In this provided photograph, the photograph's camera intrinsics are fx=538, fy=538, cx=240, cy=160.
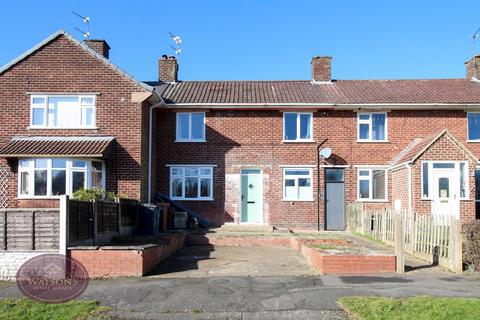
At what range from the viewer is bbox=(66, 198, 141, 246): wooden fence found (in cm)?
1237

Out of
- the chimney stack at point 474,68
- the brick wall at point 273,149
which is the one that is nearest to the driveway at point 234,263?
the brick wall at point 273,149

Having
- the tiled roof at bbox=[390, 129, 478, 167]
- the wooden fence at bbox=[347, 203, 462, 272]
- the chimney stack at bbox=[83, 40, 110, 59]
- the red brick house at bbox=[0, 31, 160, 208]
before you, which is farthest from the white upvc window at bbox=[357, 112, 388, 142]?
the chimney stack at bbox=[83, 40, 110, 59]

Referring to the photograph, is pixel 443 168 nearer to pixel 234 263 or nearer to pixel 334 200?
pixel 334 200

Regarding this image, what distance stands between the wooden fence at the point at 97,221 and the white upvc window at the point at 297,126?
856 cm

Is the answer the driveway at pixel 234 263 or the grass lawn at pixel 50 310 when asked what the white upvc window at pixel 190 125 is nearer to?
the driveway at pixel 234 263

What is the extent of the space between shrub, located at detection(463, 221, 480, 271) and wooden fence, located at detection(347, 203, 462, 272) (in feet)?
0.80

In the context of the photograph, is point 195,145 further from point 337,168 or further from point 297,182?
point 337,168

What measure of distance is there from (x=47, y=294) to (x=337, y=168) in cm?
1528

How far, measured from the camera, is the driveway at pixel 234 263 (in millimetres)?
12461

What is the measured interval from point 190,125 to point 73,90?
17.8 feet

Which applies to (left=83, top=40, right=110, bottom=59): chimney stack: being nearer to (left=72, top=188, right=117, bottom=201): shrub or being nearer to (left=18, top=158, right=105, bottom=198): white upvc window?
(left=18, top=158, right=105, bottom=198): white upvc window

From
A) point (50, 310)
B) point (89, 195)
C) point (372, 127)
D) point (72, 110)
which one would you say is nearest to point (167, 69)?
point (72, 110)

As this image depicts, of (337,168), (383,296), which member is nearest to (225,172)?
(337,168)

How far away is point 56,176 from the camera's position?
61.6 ft
